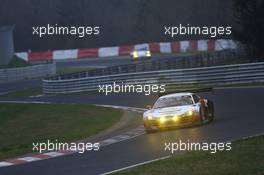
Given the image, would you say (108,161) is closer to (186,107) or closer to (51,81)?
(186,107)

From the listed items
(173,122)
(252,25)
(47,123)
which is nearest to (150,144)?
(173,122)

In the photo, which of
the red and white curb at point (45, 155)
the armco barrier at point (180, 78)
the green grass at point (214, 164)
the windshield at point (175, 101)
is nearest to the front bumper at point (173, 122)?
the windshield at point (175, 101)

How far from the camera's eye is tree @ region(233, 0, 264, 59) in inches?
1404

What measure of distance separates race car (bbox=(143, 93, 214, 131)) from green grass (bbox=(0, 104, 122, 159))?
7.11 feet

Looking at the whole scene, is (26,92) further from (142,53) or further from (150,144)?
(150,144)

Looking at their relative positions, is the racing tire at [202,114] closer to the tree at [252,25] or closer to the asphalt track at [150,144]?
the asphalt track at [150,144]

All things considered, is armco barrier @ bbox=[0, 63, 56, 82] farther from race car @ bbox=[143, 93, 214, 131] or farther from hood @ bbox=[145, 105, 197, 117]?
hood @ bbox=[145, 105, 197, 117]

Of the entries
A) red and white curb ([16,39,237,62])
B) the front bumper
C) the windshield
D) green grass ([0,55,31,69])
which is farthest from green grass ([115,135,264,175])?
red and white curb ([16,39,237,62])

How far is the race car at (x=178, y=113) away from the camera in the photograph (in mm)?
18828

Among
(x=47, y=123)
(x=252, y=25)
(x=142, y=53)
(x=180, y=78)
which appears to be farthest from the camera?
(x=142, y=53)

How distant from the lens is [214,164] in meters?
11.9

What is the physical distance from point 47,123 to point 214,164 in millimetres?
14323

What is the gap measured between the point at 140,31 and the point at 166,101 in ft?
188

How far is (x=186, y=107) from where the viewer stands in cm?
1908
